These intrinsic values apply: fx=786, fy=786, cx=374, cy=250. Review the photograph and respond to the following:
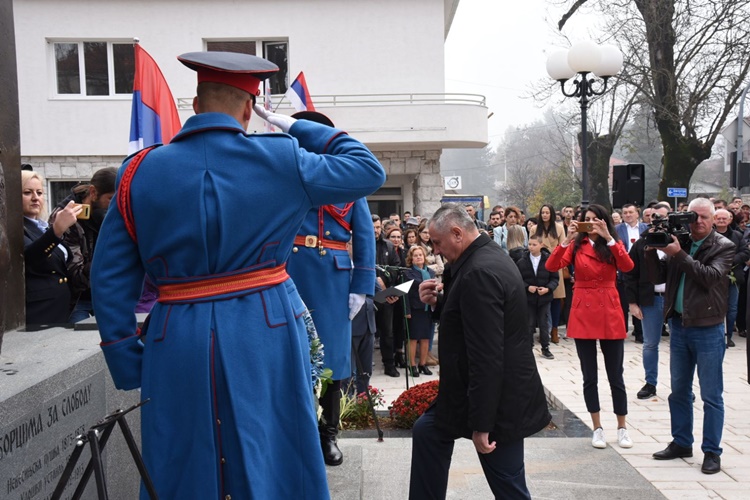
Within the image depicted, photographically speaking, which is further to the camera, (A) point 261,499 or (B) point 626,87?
(B) point 626,87

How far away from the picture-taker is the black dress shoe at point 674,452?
21.4 feet

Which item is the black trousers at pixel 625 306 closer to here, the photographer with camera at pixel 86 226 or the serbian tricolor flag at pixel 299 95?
the serbian tricolor flag at pixel 299 95

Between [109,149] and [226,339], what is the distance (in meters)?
18.1

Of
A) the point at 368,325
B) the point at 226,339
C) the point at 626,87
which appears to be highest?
the point at 626,87

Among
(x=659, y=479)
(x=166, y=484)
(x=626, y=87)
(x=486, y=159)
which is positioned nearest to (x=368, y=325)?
(x=659, y=479)

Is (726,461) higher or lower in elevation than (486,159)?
lower

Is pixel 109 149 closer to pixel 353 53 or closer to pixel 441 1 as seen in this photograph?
pixel 353 53

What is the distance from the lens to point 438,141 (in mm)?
19750

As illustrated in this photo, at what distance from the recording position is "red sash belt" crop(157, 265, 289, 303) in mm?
2764

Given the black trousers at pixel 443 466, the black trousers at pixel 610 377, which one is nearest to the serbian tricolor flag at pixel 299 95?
the black trousers at pixel 610 377

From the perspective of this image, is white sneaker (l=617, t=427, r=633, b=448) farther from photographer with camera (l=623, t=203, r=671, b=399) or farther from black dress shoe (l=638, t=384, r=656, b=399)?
black dress shoe (l=638, t=384, r=656, b=399)

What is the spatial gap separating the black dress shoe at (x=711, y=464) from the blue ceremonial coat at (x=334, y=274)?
125 inches

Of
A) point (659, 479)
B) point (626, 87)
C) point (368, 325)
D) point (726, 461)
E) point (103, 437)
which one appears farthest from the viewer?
point (626, 87)

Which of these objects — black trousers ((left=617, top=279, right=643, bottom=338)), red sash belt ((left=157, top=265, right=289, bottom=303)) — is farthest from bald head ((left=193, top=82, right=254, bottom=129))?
black trousers ((left=617, top=279, right=643, bottom=338))
